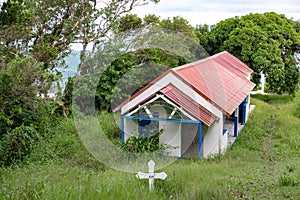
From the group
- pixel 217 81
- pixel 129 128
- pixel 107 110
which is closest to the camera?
pixel 129 128

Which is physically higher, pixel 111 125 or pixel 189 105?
pixel 189 105

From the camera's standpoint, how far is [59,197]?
16.7 ft

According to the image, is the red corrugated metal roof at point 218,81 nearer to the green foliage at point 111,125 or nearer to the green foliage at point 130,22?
the green foliage at point 111,125

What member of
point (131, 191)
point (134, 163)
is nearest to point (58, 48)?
point (134, 163)

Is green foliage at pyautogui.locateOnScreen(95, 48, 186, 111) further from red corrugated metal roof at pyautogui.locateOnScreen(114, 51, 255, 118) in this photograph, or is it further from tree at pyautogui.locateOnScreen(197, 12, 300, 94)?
tree at pyautogui.locateOnScreen(197, 12, 300, 94)

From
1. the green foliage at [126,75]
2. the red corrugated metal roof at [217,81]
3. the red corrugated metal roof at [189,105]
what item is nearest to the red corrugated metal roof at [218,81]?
the red corrugated metal roof at [217,81]

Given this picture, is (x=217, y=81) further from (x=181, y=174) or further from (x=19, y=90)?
(x=19, y=90)

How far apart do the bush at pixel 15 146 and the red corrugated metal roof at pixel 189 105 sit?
3.83 meters

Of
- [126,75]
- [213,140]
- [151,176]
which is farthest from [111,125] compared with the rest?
[151,176]

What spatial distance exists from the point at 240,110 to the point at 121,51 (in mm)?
5491

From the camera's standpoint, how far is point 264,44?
19.6 metres

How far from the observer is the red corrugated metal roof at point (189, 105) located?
955 centimetres

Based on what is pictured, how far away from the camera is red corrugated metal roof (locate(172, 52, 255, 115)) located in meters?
10.1

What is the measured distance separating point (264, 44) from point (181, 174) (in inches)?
564
